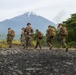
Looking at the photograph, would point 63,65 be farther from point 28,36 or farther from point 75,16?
point 75,16

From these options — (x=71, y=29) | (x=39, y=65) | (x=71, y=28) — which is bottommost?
(x=39, y=65)

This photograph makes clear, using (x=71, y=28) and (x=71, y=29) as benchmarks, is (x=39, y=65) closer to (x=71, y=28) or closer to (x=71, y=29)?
(x=71, y=29)

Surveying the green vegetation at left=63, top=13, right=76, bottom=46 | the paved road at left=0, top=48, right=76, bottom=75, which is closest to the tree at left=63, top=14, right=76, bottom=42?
the green vegetation at left=63, top=13, right=76, bottom=46

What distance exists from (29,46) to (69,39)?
3437 centimetres

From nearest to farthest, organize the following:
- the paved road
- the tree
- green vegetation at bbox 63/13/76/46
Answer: the paved road < green vegetation at bbox 63/13/76/46 < the tree

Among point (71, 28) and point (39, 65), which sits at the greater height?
point (71, 28)

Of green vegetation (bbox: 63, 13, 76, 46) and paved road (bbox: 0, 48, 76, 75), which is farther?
green vegetation (bbox: 63, 13, 76, 46)

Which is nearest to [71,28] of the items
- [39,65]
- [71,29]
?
[71,29]

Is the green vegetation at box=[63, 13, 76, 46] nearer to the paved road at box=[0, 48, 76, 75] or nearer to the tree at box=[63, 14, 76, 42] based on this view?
the tree at box=[63, 14, 76, 42]

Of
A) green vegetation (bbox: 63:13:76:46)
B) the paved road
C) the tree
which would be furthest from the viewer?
the tree

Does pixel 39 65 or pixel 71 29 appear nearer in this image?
pixel 39 65

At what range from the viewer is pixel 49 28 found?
30688 millimetres

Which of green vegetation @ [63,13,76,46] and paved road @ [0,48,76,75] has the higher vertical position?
green vegetation @ [63,13,76,46]

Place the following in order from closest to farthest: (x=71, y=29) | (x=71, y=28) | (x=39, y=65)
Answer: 1. (x=39, y=65)
2. (x=71, y=29)
3. (x=71, y=28)
